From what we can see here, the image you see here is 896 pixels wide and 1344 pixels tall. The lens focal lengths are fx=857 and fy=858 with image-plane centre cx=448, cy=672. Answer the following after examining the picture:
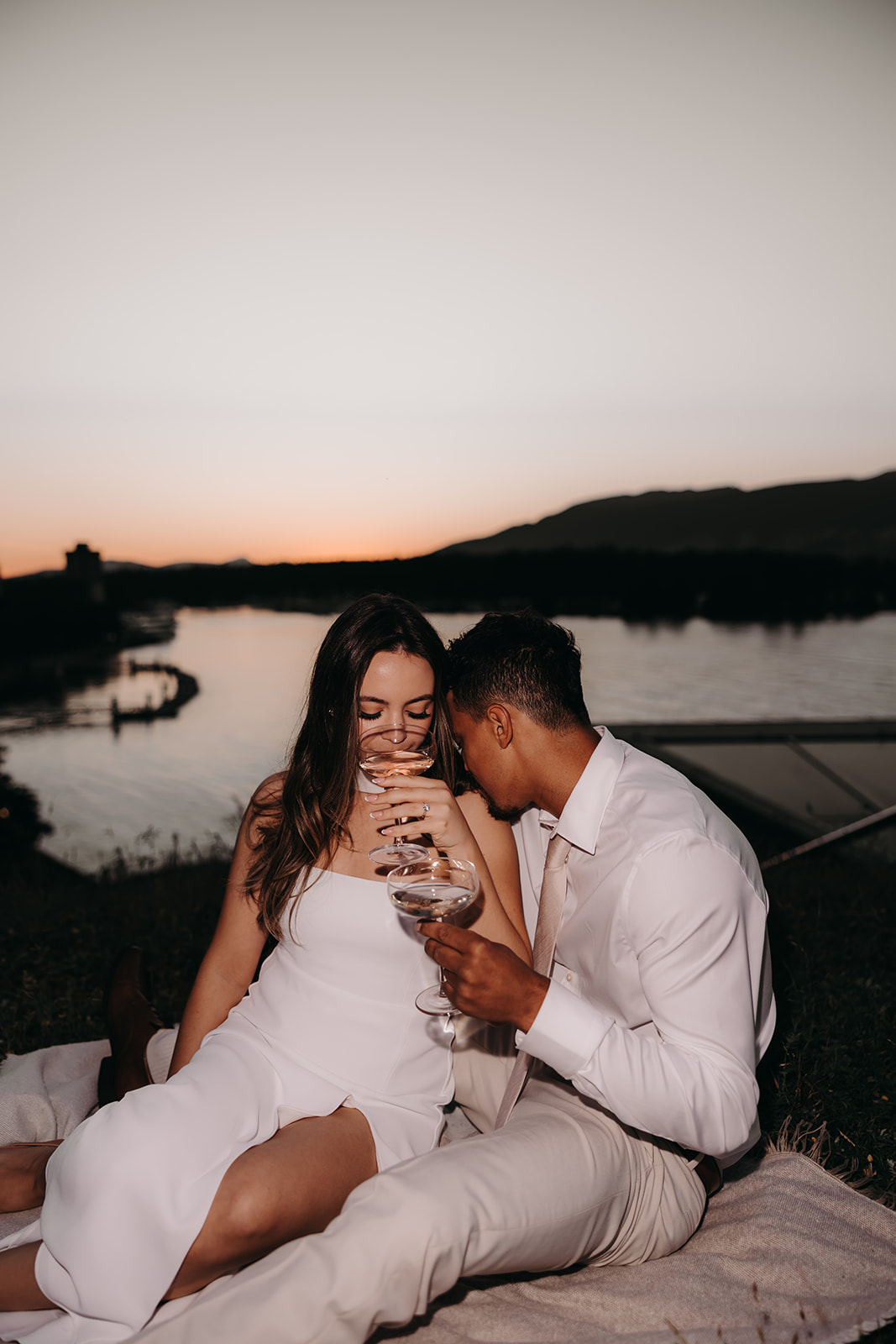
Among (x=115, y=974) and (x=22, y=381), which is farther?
(x=22, y=381)

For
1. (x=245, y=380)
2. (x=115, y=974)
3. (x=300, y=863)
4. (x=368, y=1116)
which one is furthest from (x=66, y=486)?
(x=368, y=1116)

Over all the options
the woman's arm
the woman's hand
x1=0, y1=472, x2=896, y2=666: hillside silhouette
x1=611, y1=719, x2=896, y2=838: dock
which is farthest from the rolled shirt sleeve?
x1=0, y1=472, x2=896, y2=666: hillside silhouette

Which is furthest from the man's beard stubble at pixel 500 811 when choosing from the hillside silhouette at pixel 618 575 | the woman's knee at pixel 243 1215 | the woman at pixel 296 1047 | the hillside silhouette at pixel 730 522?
the hillside silhouette at pixel 730 522

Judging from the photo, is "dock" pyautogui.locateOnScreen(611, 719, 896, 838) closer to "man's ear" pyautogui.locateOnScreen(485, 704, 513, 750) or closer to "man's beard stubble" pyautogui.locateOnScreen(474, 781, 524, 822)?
"man's beard stubble" pyautogui.locateOnScreen(474, 781, 524, 822)

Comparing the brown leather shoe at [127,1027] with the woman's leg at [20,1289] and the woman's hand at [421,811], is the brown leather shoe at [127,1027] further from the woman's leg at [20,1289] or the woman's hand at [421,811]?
the woman's hand at [421,811]

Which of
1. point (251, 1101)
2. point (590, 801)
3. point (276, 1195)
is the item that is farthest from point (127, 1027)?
point (590, 801)

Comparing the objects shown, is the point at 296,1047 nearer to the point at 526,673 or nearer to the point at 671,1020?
the point at 671,1020

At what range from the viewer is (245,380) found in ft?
25.3

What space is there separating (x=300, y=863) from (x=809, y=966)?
118 inches

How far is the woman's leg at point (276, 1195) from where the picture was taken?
1948 mm

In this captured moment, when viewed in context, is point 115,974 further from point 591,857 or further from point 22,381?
point 22,381

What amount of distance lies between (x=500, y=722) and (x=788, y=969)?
8.60 ft

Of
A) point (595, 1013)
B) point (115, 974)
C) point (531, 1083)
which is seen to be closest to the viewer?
point (595, 1013)

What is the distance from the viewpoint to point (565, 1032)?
196 centimetres
